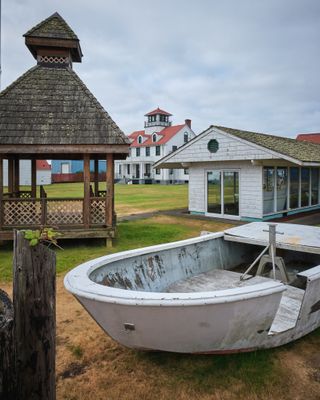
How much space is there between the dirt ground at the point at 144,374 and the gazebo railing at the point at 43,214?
5.53 m

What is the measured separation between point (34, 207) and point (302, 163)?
33.1 feet

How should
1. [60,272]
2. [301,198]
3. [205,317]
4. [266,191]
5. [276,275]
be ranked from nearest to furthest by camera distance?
[205,317]
[276,275]
[60,272]
[266,191]
[301,198]

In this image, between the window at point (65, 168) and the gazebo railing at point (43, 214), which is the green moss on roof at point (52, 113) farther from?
the window at point (65, 168)

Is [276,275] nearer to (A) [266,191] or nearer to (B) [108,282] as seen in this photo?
(B) [108,282]

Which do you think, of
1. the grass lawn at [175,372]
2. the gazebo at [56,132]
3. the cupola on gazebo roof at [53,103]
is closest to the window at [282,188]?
the gazebo at [56,132]

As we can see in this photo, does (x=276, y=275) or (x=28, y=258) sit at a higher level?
(x=28, y=258)

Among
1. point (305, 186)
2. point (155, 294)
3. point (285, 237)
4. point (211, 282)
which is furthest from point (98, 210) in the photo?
point (305, 186)

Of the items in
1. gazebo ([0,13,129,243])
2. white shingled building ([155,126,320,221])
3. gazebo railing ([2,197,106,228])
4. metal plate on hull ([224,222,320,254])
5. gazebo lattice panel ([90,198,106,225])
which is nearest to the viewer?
metal plate on hull ([224,222,320,254])

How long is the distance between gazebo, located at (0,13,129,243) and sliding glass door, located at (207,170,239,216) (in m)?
7.27

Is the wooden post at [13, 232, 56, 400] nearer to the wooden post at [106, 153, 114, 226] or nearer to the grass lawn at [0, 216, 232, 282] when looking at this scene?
the grass lawn at [0, 216, 232, 282]

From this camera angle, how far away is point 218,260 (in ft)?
20.8

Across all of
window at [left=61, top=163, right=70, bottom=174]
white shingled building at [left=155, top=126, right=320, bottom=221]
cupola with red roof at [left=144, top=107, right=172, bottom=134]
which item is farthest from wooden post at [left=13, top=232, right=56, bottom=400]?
window at [left=61, top=163, right=70, bottom=174]

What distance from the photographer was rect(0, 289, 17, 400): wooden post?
8.22 feet

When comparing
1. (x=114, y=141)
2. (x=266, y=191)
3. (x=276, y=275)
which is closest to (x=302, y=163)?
(x=266, y=191)
